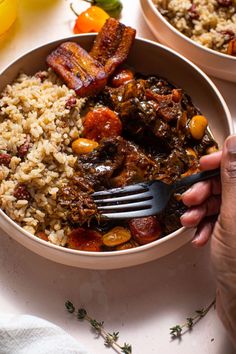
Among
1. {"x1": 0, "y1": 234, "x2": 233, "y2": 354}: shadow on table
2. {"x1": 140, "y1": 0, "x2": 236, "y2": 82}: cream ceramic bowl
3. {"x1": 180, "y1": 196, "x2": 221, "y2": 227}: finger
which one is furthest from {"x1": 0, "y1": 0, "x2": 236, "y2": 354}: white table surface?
{"x1": 140, "y1": 0, "x2": 236, "y2": 82}: cream ceramic bowl

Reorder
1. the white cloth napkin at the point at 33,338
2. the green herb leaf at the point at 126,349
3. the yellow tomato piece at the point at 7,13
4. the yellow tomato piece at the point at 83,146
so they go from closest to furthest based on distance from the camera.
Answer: the white cloth napkin at the point at 33,338, the green herb leaf at the point at 126,349, the yellow tomato piece at the point at 83,146, the yellow tomato piece at the point at 7,13

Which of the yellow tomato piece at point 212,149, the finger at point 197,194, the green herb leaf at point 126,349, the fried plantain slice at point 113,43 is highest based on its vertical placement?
the fried plantain slice at point 113,43

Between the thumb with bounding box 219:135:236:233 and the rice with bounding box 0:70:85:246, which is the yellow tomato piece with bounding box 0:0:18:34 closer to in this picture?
the rice with bounding box 0:70:85:246

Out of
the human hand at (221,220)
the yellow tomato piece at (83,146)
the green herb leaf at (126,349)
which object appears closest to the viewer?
the human hand at (221,220)

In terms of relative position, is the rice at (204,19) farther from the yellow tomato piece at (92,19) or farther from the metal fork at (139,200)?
the metal fork at (139,200)

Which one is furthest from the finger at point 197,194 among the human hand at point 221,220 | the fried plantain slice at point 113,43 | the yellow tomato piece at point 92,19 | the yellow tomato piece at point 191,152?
the yellow tomato piece at point 92,19

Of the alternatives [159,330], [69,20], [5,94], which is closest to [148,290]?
[159,330]

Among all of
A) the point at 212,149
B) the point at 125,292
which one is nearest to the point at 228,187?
the point at 212,149
